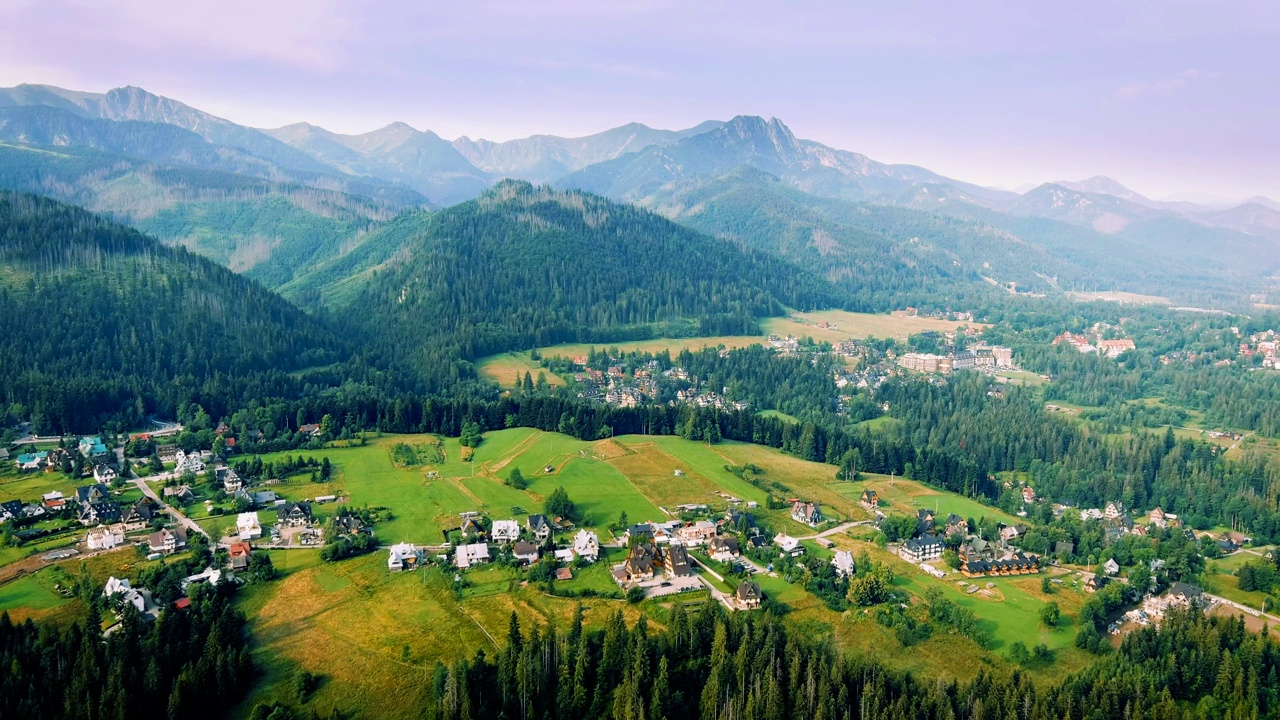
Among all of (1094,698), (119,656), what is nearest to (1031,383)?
(1094,698)

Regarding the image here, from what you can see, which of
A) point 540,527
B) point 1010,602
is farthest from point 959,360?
point 540,527

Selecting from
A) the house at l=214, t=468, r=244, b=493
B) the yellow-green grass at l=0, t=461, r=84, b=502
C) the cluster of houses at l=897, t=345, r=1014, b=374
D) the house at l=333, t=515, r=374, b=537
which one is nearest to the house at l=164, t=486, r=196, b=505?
the house at l=214, t=468, r=244, b=493

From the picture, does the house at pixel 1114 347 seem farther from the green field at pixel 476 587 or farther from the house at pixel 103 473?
the house at pixel 103 473

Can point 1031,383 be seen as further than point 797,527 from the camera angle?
Yes

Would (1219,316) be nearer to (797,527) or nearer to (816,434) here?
(816,434)

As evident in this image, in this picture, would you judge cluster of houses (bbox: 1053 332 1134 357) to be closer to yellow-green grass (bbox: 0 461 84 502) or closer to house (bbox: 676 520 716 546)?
house (bbox: 676 520 716 546)

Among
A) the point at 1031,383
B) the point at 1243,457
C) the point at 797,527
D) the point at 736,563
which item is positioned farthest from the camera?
the point at 1031,383
